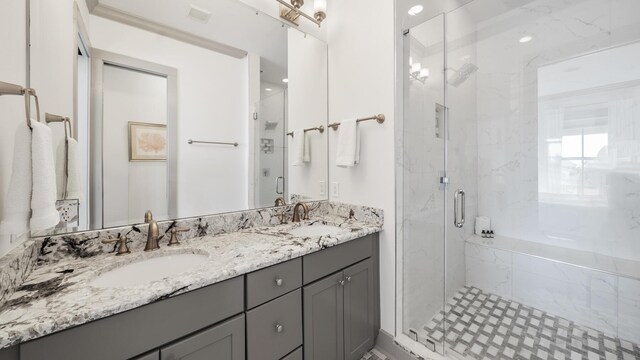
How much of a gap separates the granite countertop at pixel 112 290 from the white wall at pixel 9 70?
0.19m

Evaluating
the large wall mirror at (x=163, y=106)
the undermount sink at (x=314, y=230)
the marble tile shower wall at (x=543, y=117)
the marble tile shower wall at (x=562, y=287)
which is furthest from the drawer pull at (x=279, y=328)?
the marble tile shower wall at (x=543, y=117)

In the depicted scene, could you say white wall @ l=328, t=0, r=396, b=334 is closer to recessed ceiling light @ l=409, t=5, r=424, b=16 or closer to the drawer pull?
recessed ceiling light @ l=409, t=5, r=424, b=16

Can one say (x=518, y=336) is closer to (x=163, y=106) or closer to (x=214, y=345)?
(x=214, y=345)

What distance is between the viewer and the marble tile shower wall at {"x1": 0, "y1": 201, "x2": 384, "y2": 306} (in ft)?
2.59

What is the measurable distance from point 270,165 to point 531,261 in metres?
2.32

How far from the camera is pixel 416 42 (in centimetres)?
170

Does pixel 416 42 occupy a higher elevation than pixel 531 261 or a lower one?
higher

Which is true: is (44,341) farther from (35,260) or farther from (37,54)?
(37,54)

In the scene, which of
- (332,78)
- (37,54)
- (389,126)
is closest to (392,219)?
(389,126)

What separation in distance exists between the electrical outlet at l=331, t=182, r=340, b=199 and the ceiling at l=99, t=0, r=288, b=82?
90 centimetres

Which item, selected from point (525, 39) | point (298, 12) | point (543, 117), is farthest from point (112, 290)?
point (525, 39)

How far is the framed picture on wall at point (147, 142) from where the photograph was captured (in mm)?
1247

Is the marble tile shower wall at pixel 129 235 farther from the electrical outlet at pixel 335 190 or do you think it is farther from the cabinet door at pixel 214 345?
the cabinet door at pixel 214 345

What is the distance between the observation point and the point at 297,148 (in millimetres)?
1971
